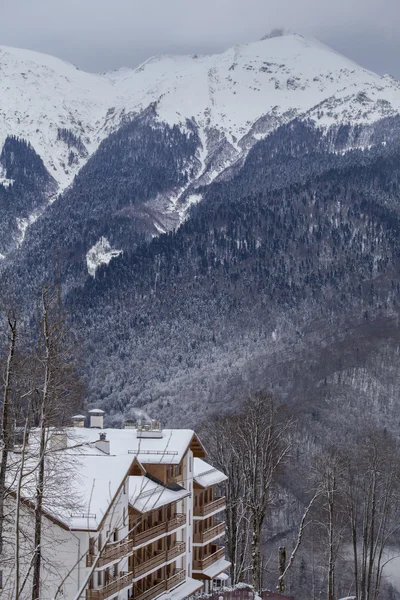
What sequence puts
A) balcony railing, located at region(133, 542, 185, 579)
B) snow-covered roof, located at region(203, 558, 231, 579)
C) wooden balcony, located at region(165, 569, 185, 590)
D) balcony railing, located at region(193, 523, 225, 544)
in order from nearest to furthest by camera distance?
balcony railing, located at region(133, 542, 185, 579)
wooden balcony, located at region(165, 569, 185, 590)
balcony railing, located at region(193, 523, 225, 544)
snow-covered roof, located at region(203, 558, 231, 579)

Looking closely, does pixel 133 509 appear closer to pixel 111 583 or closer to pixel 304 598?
pixel 111 583

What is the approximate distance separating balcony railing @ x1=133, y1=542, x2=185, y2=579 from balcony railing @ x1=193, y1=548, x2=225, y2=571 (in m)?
5.17

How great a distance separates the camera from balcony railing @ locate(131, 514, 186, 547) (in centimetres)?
5047

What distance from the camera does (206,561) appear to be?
63.5 meters

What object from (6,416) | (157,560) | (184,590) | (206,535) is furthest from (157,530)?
(6,416)

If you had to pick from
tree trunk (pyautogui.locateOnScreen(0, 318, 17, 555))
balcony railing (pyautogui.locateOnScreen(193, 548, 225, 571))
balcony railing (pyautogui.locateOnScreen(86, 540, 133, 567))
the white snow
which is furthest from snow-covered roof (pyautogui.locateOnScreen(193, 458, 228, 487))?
tree trunk (pyautogui.locateOnScreen(0, 318, 17, 555))

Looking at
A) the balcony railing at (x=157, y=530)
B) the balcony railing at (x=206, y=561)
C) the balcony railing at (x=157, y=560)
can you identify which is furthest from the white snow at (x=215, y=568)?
the balcony railing at (x=157, y=530)

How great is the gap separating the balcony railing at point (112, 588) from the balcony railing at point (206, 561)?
15.0 m

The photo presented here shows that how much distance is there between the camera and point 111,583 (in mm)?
44812

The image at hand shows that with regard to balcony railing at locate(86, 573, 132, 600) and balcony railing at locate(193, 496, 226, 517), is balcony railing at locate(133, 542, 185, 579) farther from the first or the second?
balcony railing at locate(193, 496, 226, 517)

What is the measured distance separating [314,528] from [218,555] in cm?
5612

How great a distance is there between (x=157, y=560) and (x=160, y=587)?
1488mm

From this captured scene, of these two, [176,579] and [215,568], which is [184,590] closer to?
[176,579]

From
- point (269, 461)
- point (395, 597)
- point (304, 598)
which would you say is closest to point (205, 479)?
point (269, 461)
